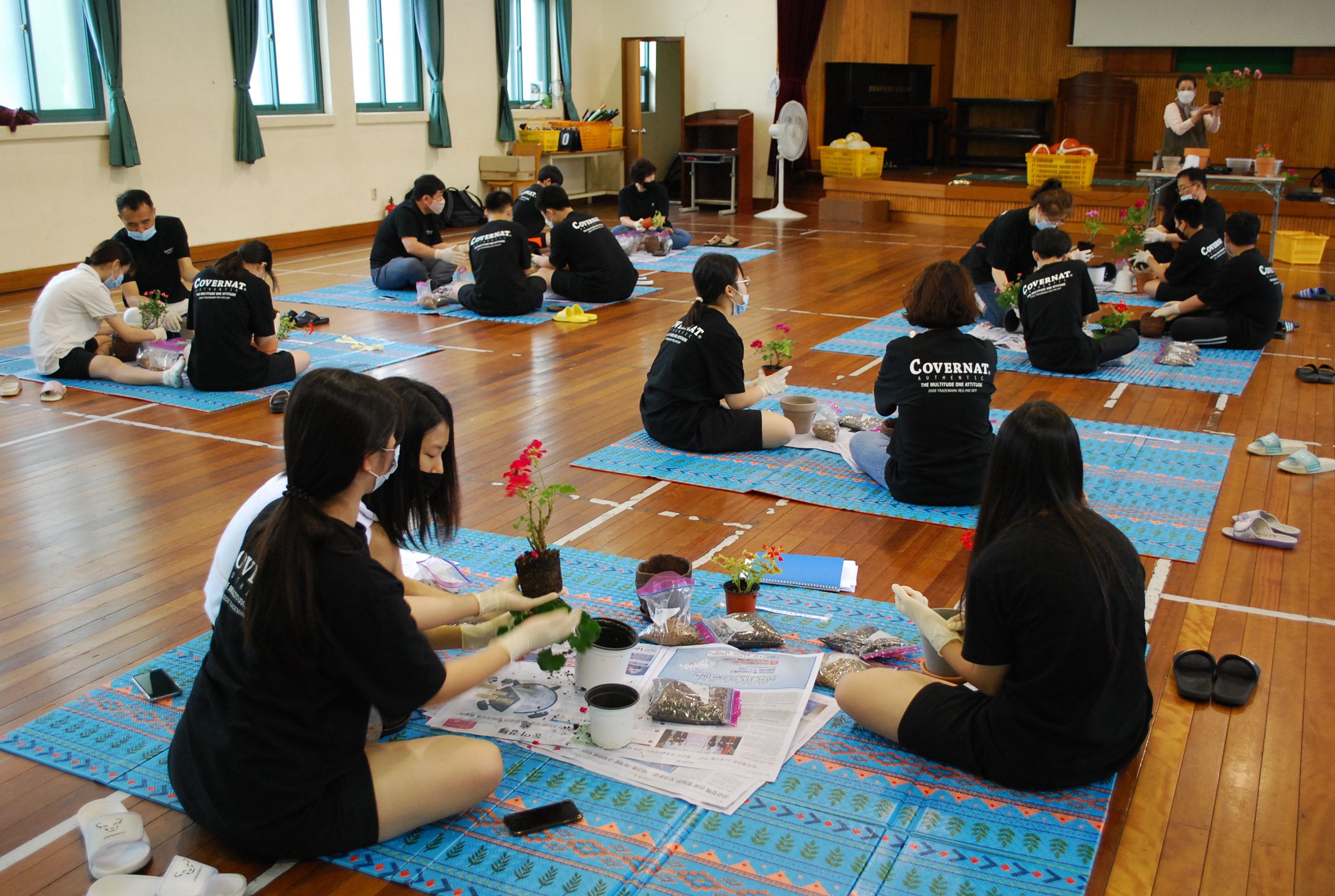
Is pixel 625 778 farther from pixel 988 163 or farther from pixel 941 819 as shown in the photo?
pixel 988 163

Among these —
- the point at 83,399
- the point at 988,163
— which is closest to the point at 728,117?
the point at 988,163

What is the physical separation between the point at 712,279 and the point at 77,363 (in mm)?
3825

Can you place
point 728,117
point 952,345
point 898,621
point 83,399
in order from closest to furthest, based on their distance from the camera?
1. point 898,621
2. point 952,345
3. point 83,399
4. point 728,117

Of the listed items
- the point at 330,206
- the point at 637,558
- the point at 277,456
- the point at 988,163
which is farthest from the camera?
the point at 988,163

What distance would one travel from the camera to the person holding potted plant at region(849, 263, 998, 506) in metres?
4.19

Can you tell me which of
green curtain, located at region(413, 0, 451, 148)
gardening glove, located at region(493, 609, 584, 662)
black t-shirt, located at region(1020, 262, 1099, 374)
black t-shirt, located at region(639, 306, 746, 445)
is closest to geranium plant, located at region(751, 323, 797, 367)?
black t-shirt, located at region(639, 306, 746, 445)

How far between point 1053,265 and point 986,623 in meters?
4.21

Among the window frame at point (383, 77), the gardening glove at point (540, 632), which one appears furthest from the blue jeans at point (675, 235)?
the gardening glove at point (540, 632)

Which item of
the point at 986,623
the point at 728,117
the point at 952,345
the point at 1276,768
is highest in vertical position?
the point at 728,117

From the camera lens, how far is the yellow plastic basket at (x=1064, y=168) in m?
A: 11.8

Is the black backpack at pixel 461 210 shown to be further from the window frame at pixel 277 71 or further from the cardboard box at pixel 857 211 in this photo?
the cardboard box at pixel 857 211

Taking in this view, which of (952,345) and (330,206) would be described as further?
(330,206)

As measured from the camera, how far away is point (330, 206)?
37.9ft

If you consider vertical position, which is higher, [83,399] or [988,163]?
[988,163]
